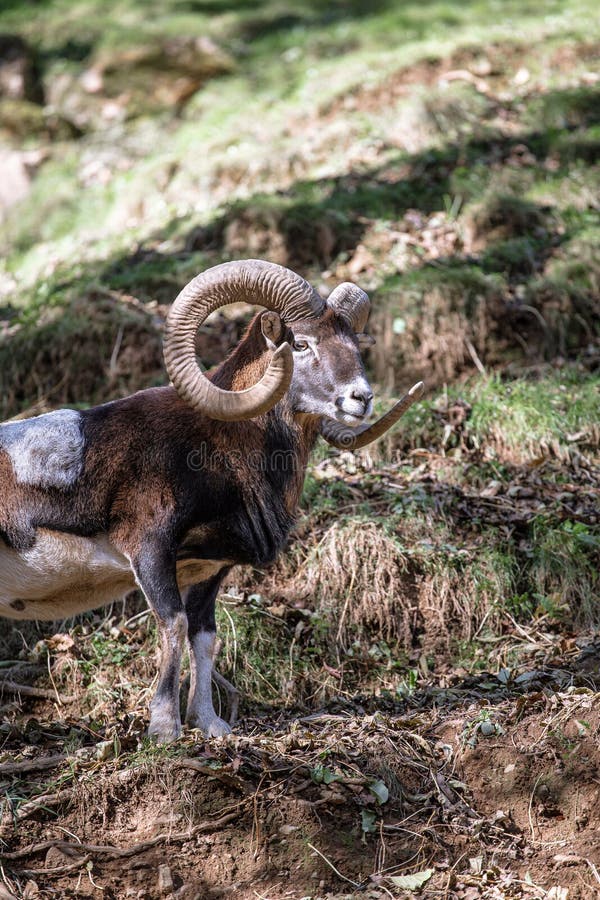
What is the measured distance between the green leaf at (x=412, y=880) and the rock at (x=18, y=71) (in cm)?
1701

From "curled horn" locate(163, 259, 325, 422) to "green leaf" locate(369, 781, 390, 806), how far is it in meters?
2.54

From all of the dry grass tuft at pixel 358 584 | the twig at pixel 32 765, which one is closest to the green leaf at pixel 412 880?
the twig at pixel 32 765

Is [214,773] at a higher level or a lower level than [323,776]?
higher

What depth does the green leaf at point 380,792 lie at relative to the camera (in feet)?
20.5

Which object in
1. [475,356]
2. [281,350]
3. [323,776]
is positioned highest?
[281,350]

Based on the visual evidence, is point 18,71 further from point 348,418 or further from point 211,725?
point 211,725

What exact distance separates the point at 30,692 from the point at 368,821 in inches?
143

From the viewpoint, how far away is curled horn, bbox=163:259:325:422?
675cm

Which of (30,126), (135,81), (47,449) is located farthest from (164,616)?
(135,81)

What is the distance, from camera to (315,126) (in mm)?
16047

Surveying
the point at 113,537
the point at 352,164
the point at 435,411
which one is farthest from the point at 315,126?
the point at 113,537

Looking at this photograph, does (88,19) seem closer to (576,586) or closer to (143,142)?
(143,142)

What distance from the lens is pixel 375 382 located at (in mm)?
11898

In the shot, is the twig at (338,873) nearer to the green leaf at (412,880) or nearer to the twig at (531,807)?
the green leaf at (412,880)
